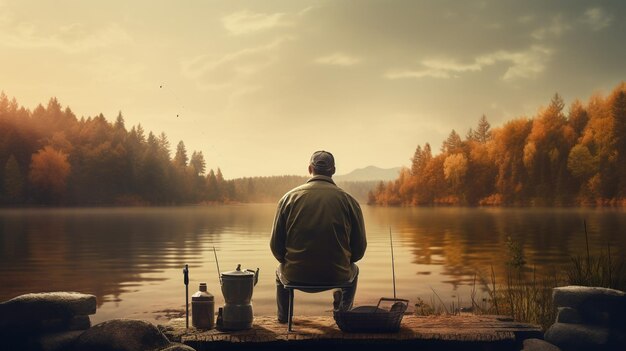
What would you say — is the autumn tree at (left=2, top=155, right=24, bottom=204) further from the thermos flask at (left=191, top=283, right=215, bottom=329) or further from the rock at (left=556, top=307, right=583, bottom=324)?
the rock at (left=556, top=307, right=583, bottom=324)

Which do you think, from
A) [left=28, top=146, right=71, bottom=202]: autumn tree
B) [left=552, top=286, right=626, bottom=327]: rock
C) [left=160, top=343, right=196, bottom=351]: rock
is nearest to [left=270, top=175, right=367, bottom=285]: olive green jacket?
[left=160, top=343, right=196, bottom=351]: rock

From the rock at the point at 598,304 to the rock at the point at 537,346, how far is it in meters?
0.93

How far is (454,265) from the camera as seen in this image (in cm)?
2355

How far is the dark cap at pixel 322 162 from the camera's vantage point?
8.75 meters

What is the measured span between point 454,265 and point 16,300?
1628cm

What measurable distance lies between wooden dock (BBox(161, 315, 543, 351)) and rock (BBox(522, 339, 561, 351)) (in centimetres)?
8

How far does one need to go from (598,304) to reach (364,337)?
3204 mm

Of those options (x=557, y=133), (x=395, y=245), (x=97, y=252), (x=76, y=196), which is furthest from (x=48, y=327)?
(x=76, y=196)

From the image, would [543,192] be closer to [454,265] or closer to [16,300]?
[454,265]

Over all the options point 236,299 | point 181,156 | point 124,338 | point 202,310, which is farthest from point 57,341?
point 181,156

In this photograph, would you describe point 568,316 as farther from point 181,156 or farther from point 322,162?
point 181,156

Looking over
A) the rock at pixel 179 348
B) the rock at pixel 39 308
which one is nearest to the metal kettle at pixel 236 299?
the rock at pixel 179 348

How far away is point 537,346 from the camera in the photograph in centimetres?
863

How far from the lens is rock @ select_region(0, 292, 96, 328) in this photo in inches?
365
